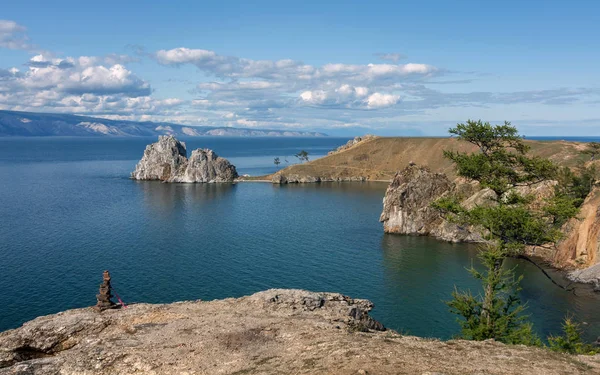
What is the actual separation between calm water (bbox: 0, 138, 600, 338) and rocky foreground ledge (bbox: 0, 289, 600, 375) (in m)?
32.2

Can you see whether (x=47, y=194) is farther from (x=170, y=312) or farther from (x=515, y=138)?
(x=515, y=138)

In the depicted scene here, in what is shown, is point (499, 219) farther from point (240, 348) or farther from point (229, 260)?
point (229, 260)

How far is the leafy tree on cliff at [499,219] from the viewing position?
37.9m

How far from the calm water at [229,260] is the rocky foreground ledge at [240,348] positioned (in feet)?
106

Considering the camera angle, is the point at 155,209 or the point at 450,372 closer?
the point at 450,372

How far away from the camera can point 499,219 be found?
39000 mm

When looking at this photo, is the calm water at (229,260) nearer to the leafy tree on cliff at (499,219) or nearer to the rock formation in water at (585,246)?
the rock formation in water at (585,246)

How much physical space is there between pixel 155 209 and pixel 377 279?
92339mm

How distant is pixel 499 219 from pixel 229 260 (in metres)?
58.7

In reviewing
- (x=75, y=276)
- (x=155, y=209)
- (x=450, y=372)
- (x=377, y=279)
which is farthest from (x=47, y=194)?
(x=450, y=372)

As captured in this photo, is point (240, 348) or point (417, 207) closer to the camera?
point (240, 348)

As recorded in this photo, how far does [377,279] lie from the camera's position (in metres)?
78.4

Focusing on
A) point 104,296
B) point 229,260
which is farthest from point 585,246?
point 104,296

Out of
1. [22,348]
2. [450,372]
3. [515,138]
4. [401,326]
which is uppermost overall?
[515,138]
